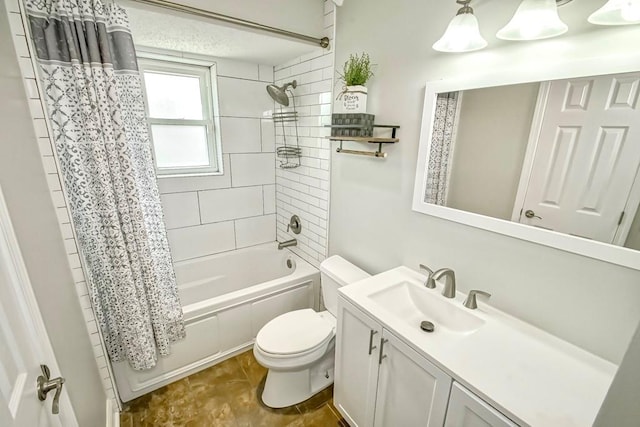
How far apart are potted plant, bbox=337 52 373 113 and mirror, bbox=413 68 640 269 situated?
0.36 m

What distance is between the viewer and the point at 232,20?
4.95ft

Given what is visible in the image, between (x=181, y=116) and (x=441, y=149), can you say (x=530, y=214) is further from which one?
(x=181, y=116)

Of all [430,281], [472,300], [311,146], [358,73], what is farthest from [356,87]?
[472,300]

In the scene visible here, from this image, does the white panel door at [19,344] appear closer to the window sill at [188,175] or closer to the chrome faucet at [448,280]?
the chrome faucet at [448,280]

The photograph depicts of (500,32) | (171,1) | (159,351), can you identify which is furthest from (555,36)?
(159,351)

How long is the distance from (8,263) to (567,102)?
68.3 inches

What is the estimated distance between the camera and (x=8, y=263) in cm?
70

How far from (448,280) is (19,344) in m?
1.47

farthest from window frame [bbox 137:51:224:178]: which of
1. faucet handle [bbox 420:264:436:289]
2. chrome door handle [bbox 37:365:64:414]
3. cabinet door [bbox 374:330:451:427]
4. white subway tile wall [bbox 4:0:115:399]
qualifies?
cabinet door [bbox 374:330:451:427]

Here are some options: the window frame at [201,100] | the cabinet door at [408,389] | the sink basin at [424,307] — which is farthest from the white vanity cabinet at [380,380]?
the window frame at [201,100]

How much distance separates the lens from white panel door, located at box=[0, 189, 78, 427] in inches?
23.3

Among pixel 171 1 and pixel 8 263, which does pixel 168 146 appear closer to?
pixel 171 1

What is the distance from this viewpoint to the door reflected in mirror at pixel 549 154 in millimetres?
852

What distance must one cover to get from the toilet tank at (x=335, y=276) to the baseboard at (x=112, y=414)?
1.35m
